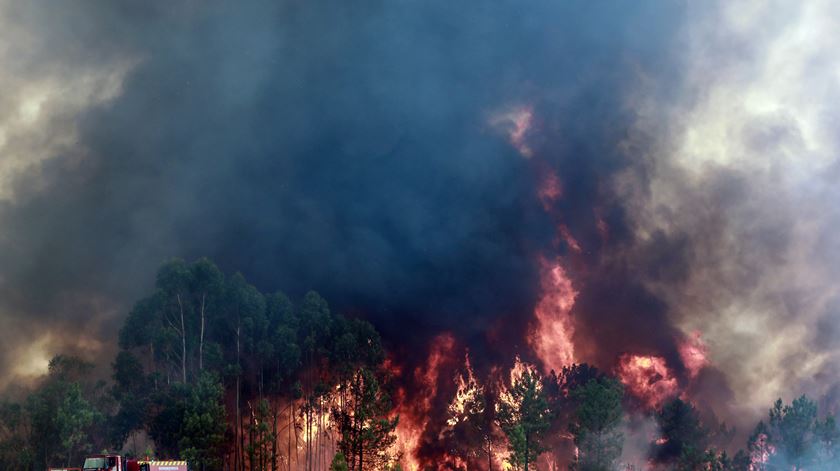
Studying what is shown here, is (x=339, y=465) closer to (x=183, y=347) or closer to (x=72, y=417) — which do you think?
(x=72, y=417)

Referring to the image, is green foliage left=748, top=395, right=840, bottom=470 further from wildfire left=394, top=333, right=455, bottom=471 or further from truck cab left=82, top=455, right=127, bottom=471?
truck cab left=82, top=455, right=127, bottom=471

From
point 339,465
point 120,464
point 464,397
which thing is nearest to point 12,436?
point 339,465

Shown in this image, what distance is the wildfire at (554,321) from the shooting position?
134875mm

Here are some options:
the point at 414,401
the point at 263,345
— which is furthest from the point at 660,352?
the point at 263,345

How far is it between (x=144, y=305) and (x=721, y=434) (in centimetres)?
7772

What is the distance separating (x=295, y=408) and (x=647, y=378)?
52.3 metres

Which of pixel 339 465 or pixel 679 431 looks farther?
pixel 679 431

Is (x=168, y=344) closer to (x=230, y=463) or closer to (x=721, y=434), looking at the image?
(x=230, y=463)

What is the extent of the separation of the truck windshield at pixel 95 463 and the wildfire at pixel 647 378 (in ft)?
278

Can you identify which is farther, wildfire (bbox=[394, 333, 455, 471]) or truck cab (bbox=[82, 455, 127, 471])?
wildfire (bbox=[394, 333, 455, 471])

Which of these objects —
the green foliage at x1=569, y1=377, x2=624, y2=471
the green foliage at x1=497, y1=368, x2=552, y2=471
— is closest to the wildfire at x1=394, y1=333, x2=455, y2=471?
the green foliage at x1=497, y1=368, x2=552, y2=471

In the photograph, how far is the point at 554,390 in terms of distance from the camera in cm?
12462

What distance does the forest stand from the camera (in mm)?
100438

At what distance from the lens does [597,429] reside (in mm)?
105000
